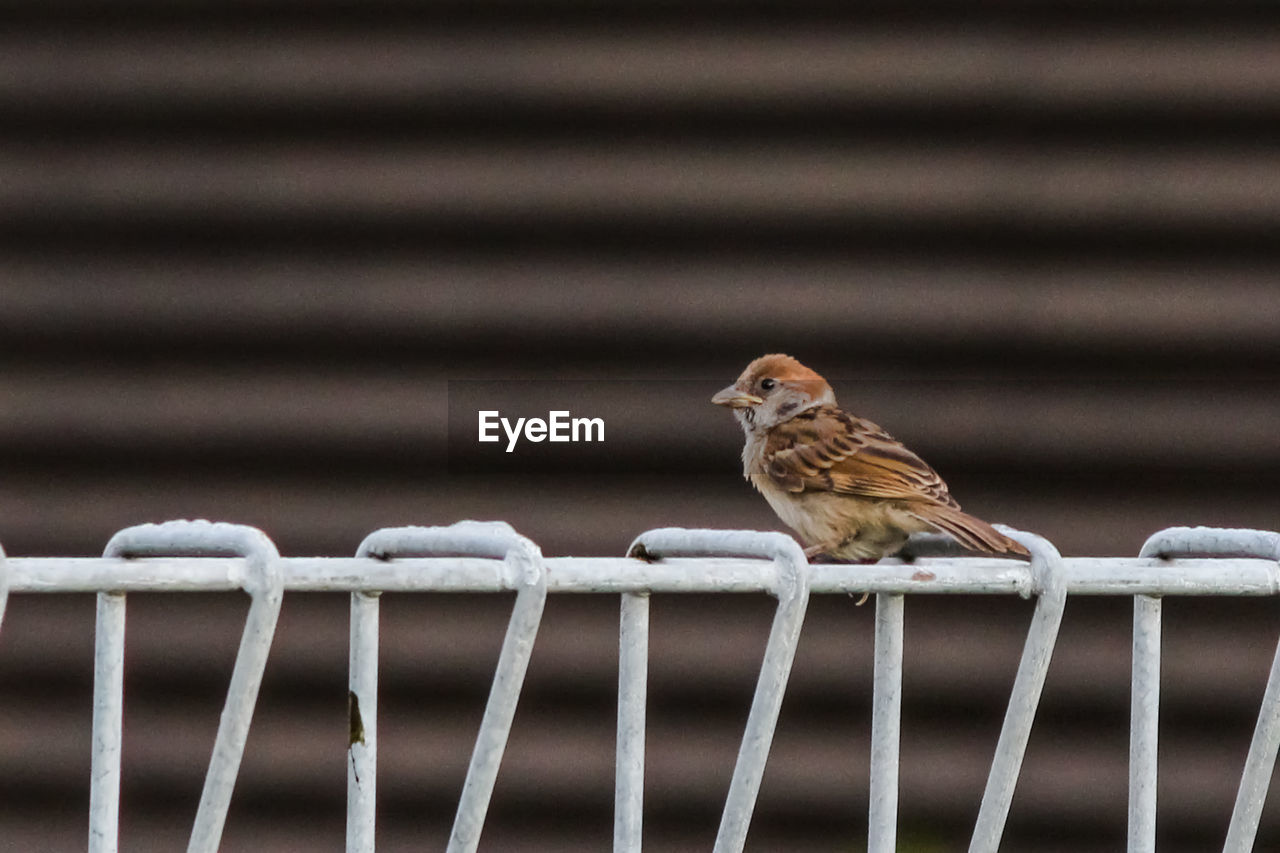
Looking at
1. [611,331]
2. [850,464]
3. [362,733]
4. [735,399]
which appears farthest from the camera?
[611,331]

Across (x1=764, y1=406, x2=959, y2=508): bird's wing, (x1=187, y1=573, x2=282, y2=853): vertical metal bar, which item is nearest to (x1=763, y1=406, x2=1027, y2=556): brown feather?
(x1=764, y1=406, x2=959, y2=508): bird's wing

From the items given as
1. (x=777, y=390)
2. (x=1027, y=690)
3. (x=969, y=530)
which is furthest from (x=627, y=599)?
(x=777, y=390)

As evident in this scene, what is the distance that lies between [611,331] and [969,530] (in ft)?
5.04

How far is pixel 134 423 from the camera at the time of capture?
317cm

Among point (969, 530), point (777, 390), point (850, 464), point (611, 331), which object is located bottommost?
point (969, 530)

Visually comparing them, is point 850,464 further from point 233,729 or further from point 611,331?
point 233,729

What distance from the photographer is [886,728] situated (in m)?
1.13

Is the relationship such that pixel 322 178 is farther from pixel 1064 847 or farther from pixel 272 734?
pixel 1064 847

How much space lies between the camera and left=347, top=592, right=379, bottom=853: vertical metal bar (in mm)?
1019

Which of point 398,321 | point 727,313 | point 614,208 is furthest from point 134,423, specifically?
point 727,313

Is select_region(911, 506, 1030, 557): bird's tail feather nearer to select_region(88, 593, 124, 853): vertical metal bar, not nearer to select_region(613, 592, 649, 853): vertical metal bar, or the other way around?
select_region(613, 592, 649, 853): vertical metal bar

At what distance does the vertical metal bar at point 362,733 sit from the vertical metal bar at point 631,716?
0.20 metres

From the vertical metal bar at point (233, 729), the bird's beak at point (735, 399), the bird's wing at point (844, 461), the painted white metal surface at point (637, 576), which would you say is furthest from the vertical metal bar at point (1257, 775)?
the bird's beak at point (735, 399)

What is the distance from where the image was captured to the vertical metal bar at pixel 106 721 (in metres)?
0.94
